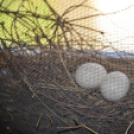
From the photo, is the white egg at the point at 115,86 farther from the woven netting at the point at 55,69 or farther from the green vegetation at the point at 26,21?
the green vegetation at the point at 26,21

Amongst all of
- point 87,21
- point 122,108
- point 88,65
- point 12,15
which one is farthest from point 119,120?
point 12,15

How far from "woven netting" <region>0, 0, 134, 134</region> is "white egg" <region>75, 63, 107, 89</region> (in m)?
0.01

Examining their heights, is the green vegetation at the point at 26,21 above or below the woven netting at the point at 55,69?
above

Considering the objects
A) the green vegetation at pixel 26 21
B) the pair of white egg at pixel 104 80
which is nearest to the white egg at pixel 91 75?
the pair of white egg at pixel 104 80

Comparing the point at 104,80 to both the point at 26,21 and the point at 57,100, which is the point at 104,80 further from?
the point at 26,21

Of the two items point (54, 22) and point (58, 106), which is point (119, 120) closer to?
point (58, 106)

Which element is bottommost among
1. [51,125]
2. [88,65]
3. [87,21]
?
[51,125]

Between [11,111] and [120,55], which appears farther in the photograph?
[11,111]

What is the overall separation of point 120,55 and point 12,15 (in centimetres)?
35

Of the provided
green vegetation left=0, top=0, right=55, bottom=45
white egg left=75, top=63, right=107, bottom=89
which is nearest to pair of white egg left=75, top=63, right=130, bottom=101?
white egg left=75, top=63, right=107, bottom=89

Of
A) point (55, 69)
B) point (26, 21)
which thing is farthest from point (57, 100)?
point (26, 21)

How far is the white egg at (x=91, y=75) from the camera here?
481 millimetres

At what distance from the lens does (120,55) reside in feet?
1.44

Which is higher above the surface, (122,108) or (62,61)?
(62,61)
